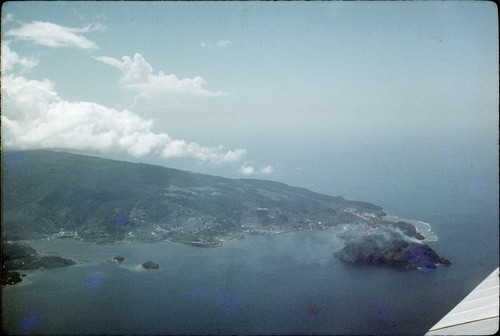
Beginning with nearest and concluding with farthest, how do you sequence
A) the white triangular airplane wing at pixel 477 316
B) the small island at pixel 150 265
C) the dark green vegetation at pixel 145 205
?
1. the white triangular airplane wing at pixel 477 316
2. the small island at pixel 150 265
3. the dark green vegetation at pixel 145 205

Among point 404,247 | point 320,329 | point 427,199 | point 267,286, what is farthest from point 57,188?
point 427,199

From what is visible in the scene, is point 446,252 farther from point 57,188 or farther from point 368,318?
point 57,188

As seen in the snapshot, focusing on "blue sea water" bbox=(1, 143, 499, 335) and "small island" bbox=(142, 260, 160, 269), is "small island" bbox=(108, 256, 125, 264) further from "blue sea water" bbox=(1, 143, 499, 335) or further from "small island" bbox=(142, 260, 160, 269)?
"small island" bbox=(142, 260, 160, 269)

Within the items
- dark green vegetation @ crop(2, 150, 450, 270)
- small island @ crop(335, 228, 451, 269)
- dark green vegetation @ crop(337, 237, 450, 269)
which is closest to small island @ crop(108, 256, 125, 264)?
dark green vegetation @ crop(2, 150, 450, 270)

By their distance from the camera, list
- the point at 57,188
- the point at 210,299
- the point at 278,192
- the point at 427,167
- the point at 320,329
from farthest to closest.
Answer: the point at 427,167 < the point at 278,192 < the point at 57,188 < the point at 210,299 < the point at 320,329

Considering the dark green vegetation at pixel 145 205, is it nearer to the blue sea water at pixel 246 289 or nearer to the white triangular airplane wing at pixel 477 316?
the blue sea water at pixel 246 289

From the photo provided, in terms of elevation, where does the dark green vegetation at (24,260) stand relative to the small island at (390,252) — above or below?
below

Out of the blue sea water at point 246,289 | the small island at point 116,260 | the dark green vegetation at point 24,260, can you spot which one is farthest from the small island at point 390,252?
the dark green vegetation at point 24,260
